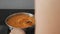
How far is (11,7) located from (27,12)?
0.39 feet

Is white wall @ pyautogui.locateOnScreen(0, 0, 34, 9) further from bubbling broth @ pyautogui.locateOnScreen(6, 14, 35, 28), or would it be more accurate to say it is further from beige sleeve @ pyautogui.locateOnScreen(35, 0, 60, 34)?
beige sleeve @ pyautogui.locateOnScreen(35, 0, 60, 34)

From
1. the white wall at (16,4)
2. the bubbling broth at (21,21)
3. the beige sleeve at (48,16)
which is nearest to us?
the beige sleeve at (48,16)

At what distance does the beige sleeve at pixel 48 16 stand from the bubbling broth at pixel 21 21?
0.21 metres

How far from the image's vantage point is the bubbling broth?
29.2 inches

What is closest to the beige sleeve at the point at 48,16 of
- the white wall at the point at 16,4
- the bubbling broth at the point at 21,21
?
the bubbling broth at the point at 21,21

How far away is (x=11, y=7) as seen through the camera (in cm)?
91

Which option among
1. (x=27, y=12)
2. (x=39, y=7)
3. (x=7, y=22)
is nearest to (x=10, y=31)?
(x=7, y=22)

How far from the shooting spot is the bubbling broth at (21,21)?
0.74 metres

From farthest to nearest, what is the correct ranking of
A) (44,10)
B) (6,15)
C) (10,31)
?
(6,15) < (10,31) < (44,10)

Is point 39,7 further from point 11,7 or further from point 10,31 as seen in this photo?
point 11,7

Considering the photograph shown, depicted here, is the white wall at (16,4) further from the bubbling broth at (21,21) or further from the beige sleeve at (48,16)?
the beige sleeve at (48,16)

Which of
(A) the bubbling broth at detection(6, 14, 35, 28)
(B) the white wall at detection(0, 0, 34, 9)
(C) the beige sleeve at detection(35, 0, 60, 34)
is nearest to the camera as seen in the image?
(C) the beige sleeve at detection(35, 0, 60, 34)

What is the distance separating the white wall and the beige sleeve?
0.38m

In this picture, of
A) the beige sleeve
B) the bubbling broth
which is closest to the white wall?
the bubbling broth
